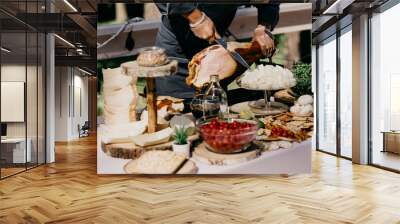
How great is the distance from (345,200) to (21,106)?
17.7 feet

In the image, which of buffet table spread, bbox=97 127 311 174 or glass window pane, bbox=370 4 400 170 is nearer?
buffet table spread, bbox=97 127 311 174

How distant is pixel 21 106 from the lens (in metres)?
6.68

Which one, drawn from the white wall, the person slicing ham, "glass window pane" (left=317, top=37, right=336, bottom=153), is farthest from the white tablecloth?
the white wall

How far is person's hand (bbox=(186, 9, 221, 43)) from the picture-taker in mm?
5773

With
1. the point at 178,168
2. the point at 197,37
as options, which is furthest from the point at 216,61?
the point at 178,168

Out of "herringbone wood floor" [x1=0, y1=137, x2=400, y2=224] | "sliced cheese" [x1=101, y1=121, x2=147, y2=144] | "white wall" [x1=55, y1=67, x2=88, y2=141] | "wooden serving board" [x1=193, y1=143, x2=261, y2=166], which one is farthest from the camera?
"white wall" [x1=55, y1=67, x2=88, y2=141]

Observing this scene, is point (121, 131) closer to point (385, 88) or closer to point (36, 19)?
point (36, 19)

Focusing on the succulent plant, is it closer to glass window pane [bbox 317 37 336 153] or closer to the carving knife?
the carving knife

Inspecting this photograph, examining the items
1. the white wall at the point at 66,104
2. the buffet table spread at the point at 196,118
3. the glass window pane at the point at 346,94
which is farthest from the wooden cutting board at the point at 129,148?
the white wall at the point at 66,104

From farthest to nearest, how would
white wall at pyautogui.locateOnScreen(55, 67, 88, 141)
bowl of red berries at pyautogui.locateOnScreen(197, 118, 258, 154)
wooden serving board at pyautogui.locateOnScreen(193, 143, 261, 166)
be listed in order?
white wall at pyautogui.locateOnScreen(55, 67, 88, 141), wooden serving board at pyautogui.locateOnScreen(193, 143, 261, 166), bowl of red berries at pyautogui.locateOnScreen(197, 118, 258, 154)

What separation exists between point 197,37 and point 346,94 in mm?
4136

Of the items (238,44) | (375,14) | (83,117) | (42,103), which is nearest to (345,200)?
(238,44)

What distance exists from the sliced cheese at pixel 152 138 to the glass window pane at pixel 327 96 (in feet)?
16.0

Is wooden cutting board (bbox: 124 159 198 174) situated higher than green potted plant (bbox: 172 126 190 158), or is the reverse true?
green potted plant (bbox: 172 126 190 158)
